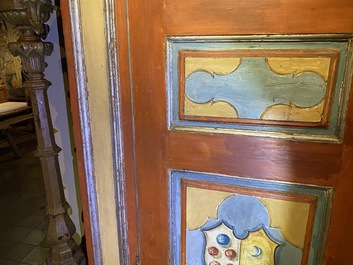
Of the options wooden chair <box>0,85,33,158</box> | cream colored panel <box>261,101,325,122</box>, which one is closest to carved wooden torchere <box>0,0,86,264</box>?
cream colored panel <box>261,101,325,122</box>

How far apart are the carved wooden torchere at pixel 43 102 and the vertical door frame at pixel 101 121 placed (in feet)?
0.39

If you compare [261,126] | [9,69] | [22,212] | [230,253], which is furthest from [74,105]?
[9,69]

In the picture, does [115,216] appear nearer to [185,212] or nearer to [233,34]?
[185,212]

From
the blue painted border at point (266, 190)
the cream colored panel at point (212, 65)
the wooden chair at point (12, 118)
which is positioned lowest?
the wooden chair at point (12, 118)

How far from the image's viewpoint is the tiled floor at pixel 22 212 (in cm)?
174

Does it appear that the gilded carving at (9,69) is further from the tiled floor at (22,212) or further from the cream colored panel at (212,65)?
the cream colored panel at (212,65)

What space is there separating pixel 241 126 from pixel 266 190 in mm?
212

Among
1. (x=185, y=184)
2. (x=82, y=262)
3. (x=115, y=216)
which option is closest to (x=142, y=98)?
(x=185, y=184)

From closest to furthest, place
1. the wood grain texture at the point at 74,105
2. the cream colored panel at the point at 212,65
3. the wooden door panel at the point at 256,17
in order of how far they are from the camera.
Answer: the wooden door panel at the point at 256,17 → the cream colored panel at the point at 212,65 → the wood grain texture at the point at 74,105

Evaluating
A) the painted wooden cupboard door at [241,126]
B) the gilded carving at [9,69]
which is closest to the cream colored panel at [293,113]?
the painted wooden cupboard door at [241,126]

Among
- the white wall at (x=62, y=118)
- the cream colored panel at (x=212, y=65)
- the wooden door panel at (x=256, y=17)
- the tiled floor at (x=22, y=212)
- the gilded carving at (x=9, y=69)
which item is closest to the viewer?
the wooden door panel at (x=256, y=17)

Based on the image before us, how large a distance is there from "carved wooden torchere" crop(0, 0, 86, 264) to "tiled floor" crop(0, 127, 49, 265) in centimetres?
62

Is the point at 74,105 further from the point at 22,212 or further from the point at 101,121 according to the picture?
the point at 22,212

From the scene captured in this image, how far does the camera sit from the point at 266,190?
0.82 metres
